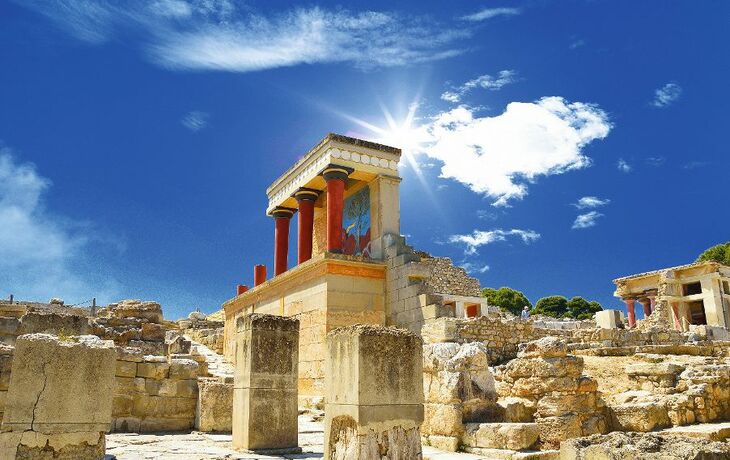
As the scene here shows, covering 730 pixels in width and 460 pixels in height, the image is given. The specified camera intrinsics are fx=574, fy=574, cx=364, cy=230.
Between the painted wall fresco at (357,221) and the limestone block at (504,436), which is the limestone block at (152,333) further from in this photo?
the limestone block at (504,436)

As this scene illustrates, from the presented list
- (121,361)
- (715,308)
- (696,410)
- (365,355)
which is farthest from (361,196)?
(715,308)

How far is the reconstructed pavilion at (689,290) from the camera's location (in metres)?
31.1

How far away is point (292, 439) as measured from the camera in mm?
7422

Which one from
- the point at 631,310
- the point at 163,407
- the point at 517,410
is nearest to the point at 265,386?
the point at 163,407

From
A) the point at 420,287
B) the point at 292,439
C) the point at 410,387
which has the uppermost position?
the point at 420,287

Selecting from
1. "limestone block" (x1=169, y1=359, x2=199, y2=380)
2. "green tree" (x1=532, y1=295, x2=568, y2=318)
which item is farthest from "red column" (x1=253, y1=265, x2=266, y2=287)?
"green tree" (x1=532, y1=295, x2=568, y2=318)

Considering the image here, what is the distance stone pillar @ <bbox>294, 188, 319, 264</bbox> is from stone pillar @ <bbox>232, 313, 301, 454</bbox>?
10519mm

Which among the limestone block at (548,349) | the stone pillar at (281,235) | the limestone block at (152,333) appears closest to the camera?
the limestone block at (548,349)

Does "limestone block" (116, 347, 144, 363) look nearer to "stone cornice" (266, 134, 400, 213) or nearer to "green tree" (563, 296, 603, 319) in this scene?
"stone cornice" (266, 134, 400, 213)

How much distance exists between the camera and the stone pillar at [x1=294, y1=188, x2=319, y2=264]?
1822 centimetres

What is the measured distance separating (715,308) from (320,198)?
2403 centimetres

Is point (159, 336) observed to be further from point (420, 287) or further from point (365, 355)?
point (365, 355)

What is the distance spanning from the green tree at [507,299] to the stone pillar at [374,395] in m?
47.9

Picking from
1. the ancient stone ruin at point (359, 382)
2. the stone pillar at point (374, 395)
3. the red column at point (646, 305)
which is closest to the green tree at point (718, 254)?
the red column at point (646, 305)
